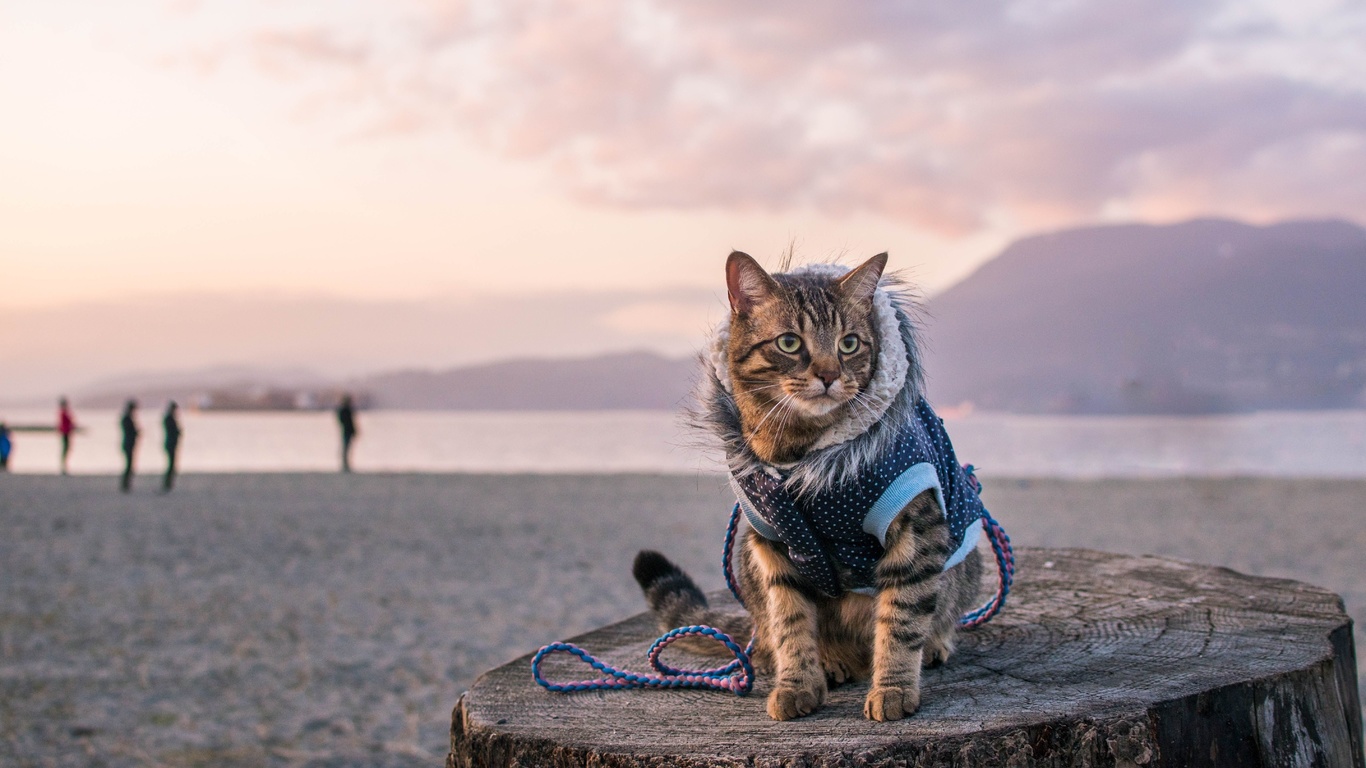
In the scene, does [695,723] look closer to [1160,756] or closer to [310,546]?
[1160,756]

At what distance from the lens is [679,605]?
3.30m

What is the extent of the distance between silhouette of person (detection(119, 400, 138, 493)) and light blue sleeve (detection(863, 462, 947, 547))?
22612 mm

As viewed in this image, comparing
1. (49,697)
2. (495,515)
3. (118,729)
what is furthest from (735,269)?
(495,515)

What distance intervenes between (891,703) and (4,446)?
3461cm

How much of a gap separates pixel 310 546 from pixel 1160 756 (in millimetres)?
14813

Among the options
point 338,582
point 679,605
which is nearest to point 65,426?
point 338,582

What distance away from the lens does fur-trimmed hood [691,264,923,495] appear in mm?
2473

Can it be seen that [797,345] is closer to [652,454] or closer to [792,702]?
[792,702]

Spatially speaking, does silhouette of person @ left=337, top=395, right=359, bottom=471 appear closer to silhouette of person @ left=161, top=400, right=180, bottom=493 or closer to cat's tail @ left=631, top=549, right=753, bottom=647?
silhouette of person @ left=161, top=400, right=180, bottom=493

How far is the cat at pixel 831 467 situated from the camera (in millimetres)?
2463

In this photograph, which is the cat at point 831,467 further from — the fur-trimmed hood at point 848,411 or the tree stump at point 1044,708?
the tree stump at point 1044,708

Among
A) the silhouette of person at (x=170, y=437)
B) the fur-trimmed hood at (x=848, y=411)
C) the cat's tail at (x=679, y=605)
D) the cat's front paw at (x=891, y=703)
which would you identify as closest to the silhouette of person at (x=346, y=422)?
the silhouette of person at (x=170, y=437)

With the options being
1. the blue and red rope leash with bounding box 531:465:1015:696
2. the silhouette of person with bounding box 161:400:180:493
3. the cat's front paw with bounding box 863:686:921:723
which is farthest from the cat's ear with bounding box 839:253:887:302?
the silhouette of person with bounding box 161:400:180:493

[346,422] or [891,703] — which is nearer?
[891,703]
